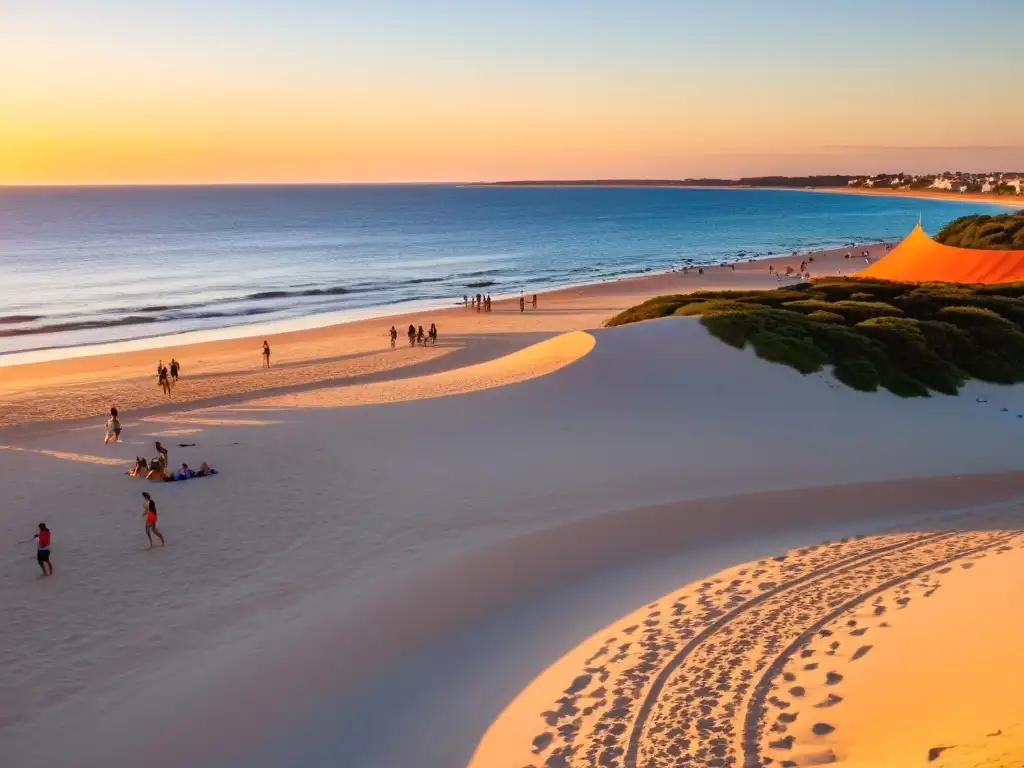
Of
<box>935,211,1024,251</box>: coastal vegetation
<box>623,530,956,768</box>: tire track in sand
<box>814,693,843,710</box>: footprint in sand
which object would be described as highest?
<box>935,211,1024,251</box>: coastal vegetation

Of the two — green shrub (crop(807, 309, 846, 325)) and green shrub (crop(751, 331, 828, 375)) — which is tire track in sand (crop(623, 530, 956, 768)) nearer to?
green shrub (crop(751, 331, 828, 375))

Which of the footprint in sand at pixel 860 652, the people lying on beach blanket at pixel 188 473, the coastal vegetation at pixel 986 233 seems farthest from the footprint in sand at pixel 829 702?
the coastal vegetation at pixel 986 233

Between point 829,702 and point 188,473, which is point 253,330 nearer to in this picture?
point 188,473

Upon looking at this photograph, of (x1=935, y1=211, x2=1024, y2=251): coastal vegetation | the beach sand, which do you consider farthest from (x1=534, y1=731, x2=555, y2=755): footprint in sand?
(x1=935, y1=211, x2=1024, y2=251): coastal vegetation

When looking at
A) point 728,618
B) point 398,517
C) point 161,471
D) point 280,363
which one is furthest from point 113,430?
point 280,363

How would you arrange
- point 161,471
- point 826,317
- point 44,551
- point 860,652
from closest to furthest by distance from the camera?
1. point 860,652
2. point 44,551
3. point 161,471
4. point 826,317

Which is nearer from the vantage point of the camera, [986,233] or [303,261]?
[986,233]

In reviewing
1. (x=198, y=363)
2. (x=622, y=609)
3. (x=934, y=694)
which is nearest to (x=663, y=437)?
(x=622, y=609)
